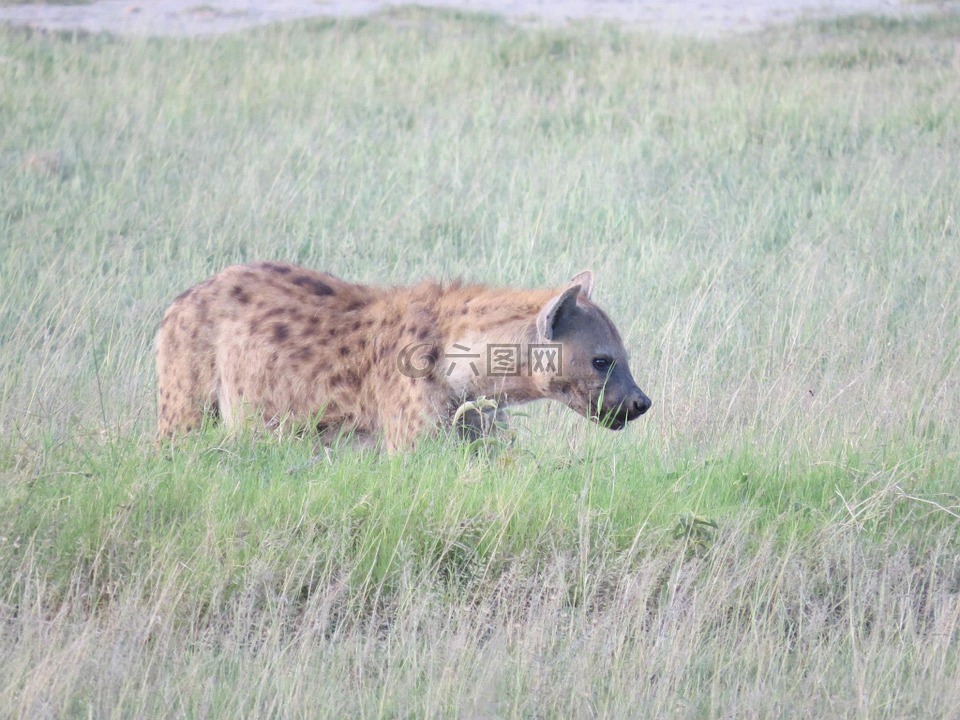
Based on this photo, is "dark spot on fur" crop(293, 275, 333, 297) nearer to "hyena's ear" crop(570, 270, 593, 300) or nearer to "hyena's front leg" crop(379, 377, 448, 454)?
"hyena's front leg" crop(379, 377, 448, 454)

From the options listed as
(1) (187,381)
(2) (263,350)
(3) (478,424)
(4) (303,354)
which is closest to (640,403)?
(3) (478,424)

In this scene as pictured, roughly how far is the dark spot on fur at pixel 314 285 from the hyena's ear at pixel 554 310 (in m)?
0.81

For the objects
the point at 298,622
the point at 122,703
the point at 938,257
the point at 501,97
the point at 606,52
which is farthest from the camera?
the point at 606,52

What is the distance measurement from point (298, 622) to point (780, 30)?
1040cm

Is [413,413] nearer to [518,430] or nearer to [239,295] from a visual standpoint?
[518,430]

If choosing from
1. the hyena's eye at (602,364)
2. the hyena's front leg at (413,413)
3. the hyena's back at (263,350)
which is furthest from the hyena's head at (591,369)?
the hyena's back at (263,350)

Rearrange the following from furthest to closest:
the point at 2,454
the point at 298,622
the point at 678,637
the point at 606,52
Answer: the point at 606,52 < the point at 2,454 < the point at 298,622 < the point at 678,637

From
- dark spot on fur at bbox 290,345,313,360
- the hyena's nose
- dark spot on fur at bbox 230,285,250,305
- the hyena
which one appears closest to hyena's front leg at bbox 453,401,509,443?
the hyena

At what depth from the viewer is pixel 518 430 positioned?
176 inches

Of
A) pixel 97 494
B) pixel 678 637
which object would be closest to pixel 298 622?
pixel 97 494

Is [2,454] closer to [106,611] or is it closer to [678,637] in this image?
[106,611]

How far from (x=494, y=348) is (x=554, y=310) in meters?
0.26

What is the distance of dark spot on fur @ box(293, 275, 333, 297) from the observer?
4.22 m

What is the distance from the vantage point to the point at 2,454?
12.1 ft
